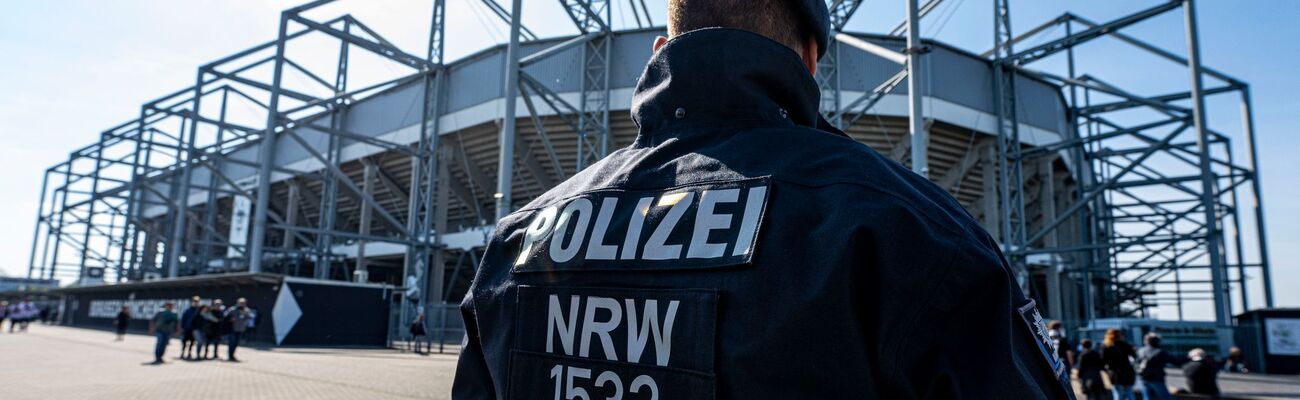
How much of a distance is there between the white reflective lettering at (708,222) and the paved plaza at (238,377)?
781 centimetres

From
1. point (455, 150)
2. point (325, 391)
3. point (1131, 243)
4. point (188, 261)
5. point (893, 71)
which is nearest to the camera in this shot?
point (325, 391)

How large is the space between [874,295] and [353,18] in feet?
78.1

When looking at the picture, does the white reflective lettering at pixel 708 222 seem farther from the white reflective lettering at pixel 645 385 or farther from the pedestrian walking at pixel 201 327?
the pedestrian walking at pixel 201 327

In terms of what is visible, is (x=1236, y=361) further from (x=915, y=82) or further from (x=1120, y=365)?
(x=915, y=82)

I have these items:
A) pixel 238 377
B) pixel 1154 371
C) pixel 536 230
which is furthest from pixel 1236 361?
pixel 536 230

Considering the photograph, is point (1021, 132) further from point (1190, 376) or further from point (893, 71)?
point (1190, 376)

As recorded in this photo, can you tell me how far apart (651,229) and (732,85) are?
0.29 m

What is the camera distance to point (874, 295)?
0.93 m

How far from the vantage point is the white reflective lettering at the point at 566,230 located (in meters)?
1.29

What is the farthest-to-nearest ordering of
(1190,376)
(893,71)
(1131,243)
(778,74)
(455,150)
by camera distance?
(455,150)
(893,71)
(1131,243)
(1190,376)
(778,74)

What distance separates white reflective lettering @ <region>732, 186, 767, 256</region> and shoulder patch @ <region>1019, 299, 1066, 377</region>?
1.20 ft

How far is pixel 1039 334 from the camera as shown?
101 centimetres

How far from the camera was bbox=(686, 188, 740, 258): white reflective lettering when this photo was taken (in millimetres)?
1078

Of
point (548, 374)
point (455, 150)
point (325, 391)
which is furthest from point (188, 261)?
point (548, 374)
